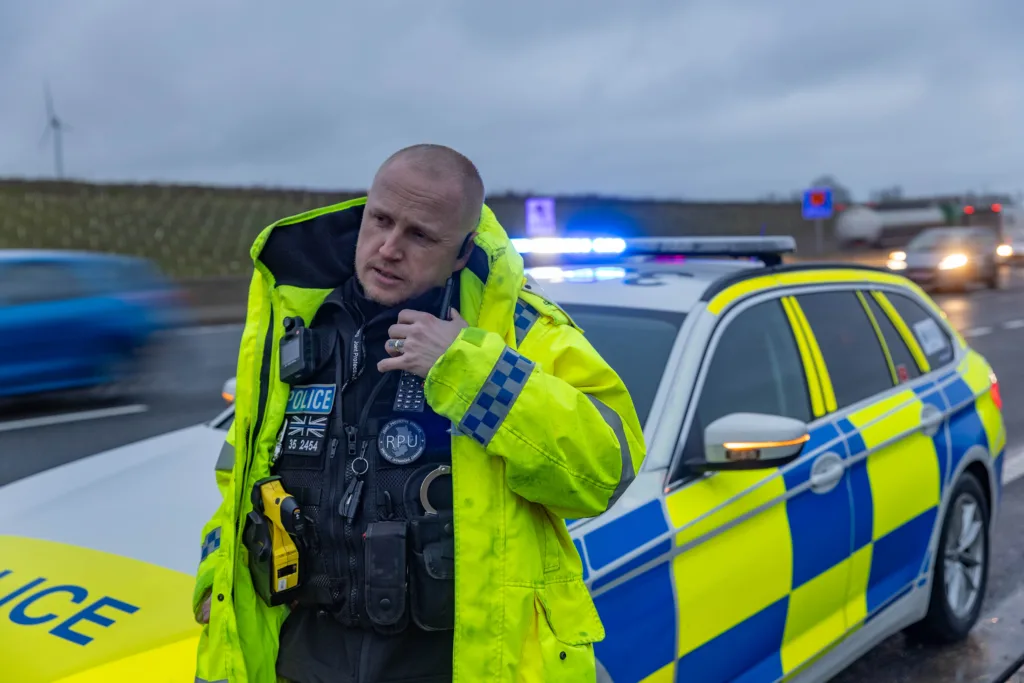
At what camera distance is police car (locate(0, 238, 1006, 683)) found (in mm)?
2379

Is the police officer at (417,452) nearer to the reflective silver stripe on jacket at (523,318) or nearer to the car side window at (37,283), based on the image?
the reflective silver stripe on jacket at (523,318)

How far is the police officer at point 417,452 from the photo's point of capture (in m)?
1.72

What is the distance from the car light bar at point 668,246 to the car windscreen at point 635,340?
274 mm

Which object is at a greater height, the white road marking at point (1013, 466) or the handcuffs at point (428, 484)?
the handcuffs at point (428, 484)

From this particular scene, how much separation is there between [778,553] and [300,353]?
5.24ft

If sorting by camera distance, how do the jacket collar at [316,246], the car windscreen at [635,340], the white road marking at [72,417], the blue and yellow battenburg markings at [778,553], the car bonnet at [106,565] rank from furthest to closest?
the white road marking at [72,417] < the car windscreen at [635,340] < the blue and yellow battenburg markings at [778,553] < the car bonnet at [106,565] < the jacket collar at [316,246]

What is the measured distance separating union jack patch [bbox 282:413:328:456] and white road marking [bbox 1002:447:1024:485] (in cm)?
542

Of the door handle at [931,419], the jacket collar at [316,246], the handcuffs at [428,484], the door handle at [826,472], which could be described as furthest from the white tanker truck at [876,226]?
the handcuffs at [428,484]

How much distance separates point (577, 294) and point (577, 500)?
5.95 ft

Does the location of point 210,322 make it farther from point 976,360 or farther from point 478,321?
point 478,321

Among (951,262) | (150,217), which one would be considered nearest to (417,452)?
(951,262)

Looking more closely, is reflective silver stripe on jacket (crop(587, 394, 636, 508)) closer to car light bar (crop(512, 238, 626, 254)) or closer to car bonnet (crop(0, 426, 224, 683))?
car bonnet (crop(0, 426, 224, 683))

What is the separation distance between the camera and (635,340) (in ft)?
10.4

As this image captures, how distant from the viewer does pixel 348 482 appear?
72.8 inches
